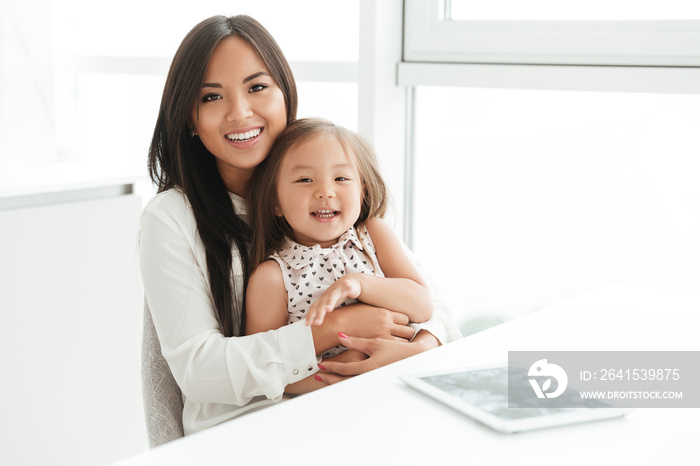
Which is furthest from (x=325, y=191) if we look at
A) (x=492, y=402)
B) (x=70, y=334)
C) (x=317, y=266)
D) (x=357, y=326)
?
(x=70, y=334)

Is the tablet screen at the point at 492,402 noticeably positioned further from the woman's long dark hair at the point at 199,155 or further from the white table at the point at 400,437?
the woman's long dark hair at the point at 199,155

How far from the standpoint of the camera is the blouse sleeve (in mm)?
1240

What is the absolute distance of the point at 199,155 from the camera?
148cm

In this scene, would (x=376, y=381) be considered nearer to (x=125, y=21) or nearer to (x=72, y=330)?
(x=72, y=330)

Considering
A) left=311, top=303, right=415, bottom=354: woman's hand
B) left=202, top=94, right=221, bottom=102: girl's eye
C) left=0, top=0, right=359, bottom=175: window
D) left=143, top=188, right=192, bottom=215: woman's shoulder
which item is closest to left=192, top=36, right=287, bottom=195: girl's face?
left=202, top=94, right=221, bottom=102: girl's eye

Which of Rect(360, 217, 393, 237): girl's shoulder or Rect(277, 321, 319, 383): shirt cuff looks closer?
Rect(277, 321, 319, 383): shirt cuff

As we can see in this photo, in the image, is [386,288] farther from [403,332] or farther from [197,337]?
[197,337]

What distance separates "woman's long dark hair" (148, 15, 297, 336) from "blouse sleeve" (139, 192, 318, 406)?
26 millimetres

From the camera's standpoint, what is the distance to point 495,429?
0.88 meters

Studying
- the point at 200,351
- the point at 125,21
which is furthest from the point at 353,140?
→ the point at 125,21

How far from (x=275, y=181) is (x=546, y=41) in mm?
817

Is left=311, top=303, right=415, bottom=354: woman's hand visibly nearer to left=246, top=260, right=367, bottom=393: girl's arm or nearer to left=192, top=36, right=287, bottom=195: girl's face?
left=246, top=260, right=367, bottom=393: girl's arm

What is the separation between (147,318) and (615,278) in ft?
3.77

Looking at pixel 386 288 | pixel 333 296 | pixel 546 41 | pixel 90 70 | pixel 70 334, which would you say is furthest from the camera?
pixel 90 70
